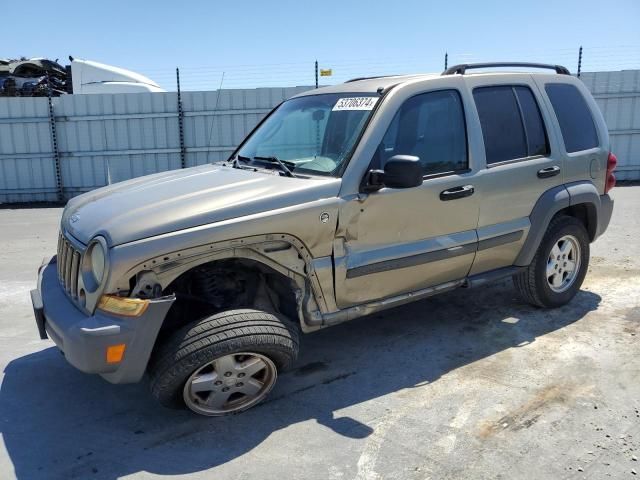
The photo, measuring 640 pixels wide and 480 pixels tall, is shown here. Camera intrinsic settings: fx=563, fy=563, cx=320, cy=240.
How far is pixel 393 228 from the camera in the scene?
12.2 feet

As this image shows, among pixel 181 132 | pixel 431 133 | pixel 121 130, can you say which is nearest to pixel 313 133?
pixel 431 133

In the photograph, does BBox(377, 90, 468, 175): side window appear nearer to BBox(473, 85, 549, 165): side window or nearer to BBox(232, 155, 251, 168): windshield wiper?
BBox(473, 85, 549, 165): side window

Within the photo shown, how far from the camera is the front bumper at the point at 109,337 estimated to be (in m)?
2.88

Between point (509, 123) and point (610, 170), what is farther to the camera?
point (610, 170)

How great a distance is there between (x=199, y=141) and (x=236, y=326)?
1049 cm

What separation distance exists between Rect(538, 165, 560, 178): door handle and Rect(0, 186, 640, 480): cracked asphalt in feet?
4.02

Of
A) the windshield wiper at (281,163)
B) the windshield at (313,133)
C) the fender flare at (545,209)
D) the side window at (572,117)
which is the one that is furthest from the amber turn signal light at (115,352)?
the side window at (572,117)

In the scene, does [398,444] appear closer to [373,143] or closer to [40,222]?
[373,143]

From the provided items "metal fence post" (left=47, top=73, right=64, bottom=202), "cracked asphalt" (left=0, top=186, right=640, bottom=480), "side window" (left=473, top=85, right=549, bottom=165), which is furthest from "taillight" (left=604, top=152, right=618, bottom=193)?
"metal fence post" (left=47, top=73, right=64, bottom=202)

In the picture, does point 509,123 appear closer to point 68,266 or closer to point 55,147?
point 68,266

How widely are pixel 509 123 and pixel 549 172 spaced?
527 mm

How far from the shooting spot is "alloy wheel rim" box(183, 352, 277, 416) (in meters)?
3.25

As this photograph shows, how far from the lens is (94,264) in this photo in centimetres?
312

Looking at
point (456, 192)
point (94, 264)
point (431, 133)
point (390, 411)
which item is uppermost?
point (431, 133)
